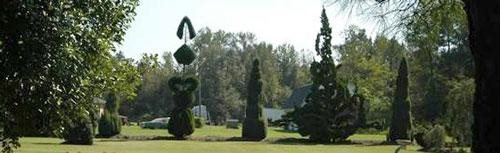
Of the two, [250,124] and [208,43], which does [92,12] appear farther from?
[208,43]

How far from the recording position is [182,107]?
3878 cm

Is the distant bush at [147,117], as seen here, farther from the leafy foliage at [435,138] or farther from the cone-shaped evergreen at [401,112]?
the leafy foliage at [435,138]

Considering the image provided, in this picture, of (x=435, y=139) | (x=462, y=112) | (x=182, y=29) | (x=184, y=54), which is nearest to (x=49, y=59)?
(x=462, y=112)

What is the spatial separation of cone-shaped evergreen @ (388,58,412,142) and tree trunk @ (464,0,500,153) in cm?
3640

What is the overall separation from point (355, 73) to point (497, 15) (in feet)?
199

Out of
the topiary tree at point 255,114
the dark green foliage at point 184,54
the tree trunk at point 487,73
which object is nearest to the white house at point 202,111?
the dark green foliage at point 184,54

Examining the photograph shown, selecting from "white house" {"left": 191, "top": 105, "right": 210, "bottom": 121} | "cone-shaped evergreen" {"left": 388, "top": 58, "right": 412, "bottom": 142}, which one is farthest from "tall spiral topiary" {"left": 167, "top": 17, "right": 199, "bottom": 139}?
"white house" {"left": 191, "top": 105, "right": 210, "bottom": 121}

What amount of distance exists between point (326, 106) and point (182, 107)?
26.8ft

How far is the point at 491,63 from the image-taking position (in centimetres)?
412

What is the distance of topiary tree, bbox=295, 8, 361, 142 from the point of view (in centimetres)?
3916

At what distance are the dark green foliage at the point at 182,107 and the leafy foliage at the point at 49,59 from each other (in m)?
29.8

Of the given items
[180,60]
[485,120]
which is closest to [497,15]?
[485,120]

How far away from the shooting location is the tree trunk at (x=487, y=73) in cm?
406

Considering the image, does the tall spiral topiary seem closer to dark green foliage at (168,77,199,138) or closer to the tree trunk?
dark green foliage at (168,77,199,138)
